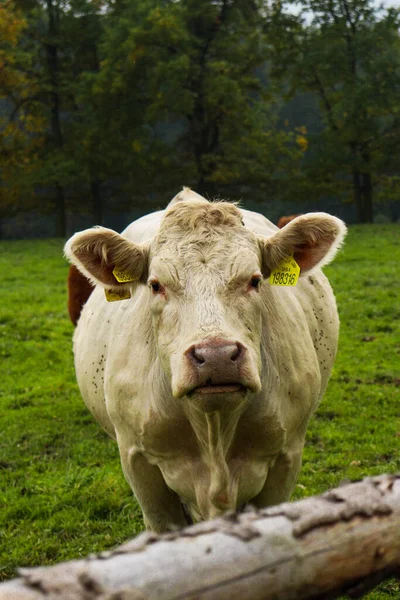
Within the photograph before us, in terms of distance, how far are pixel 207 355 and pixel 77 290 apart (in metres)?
3.78

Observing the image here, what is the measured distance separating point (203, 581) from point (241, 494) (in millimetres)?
2701

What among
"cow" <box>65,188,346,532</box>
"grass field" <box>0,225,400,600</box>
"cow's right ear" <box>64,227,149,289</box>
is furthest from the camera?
"grass field" <box>0,225,400,600</box>

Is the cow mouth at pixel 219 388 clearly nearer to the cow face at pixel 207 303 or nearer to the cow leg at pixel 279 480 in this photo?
the cow face at pixel 207 303

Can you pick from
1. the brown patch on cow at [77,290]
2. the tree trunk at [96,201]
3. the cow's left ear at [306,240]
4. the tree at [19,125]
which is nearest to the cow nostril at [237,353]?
the cow's left ear at [306,240]

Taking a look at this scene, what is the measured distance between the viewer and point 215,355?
9.63 feet

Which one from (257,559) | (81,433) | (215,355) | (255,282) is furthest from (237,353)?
(81,433)

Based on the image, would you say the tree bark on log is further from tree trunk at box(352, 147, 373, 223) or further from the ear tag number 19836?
tree trunk at box(352, 147, 373, 223)

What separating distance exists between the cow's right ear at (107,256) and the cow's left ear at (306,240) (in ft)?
2.12

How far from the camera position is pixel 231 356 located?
2953 mm

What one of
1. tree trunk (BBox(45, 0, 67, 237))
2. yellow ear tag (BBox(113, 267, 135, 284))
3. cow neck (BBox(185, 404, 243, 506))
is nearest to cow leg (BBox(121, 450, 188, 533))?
cow neck (BBox(185, 404, 243, 506))

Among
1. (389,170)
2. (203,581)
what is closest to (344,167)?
(389,170)

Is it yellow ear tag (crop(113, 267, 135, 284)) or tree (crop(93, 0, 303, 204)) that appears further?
tree (crop(93, 0, 303, 204))

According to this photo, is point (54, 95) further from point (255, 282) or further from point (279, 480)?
point (255, 282)

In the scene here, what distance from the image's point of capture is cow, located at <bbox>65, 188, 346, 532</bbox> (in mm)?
3178
